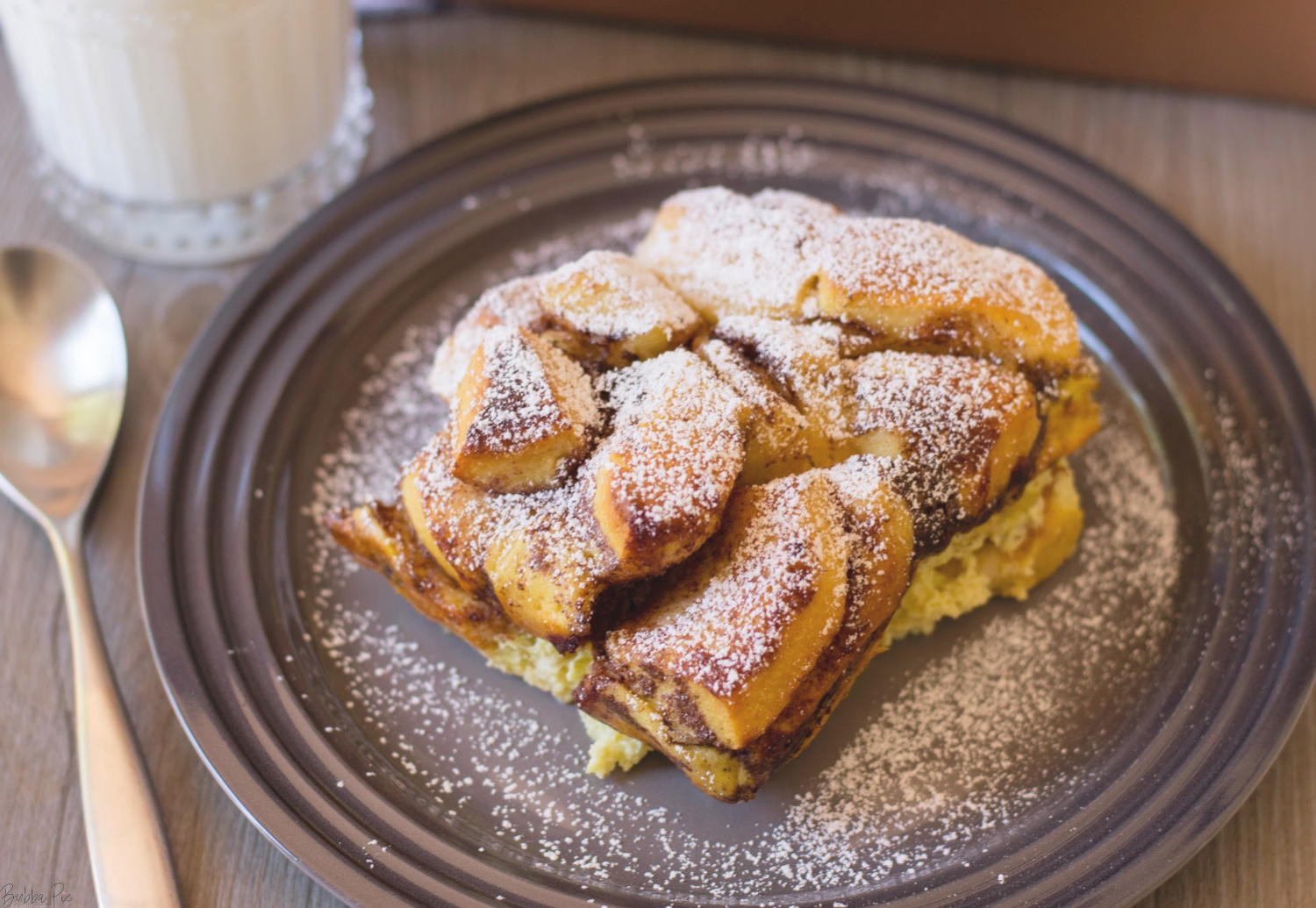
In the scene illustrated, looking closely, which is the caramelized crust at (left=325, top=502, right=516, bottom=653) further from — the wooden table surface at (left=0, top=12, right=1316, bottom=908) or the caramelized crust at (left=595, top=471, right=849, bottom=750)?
the wooden table surface at (left=0, top=12, right=1316, bottom=908)

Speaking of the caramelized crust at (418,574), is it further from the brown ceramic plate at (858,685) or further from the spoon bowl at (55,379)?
the spoon bowl at (55,379)

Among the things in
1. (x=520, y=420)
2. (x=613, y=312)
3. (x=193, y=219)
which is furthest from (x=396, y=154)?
(x=520, y=420)

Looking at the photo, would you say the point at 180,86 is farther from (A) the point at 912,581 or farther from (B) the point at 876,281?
(A) the point at 912,581

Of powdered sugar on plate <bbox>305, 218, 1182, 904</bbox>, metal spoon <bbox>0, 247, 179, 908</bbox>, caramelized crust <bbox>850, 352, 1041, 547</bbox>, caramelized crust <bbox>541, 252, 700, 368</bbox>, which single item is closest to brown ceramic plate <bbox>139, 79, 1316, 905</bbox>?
powdered sugar on plate <bbox>305, 218, 1182, 904</bbox>

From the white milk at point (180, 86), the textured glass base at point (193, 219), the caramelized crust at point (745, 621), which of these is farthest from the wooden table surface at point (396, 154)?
the caramelized crust at point (745, 621)

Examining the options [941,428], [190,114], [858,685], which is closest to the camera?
[941,428]

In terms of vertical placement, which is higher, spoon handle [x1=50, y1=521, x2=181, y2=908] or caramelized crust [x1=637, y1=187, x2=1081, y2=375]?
caramelized crust [x1=637, y1=187, x2=1081, y2=375]
